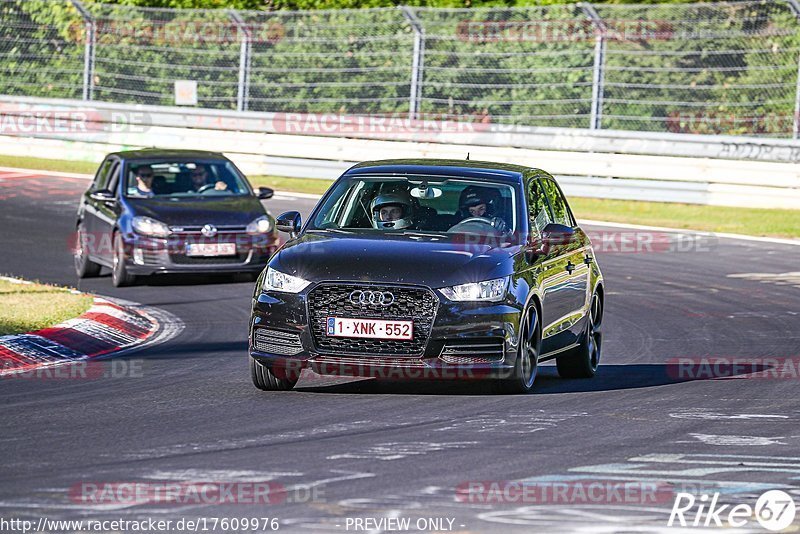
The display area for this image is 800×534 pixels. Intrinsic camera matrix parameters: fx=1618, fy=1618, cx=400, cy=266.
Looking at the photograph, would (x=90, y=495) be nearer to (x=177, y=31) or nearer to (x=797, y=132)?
(x=797, y=132)

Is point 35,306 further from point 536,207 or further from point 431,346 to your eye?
point 431,346

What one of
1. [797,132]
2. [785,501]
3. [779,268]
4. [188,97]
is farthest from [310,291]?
[188,97]

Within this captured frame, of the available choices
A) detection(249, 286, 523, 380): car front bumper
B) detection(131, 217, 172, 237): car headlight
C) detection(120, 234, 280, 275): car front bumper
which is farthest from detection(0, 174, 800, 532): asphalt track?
detection(131, 217, 172, 237): car headlight

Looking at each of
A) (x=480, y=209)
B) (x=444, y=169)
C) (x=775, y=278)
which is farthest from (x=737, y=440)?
(x=775, y=278)

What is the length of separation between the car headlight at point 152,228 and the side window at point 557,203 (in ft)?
21.7

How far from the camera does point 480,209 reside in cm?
1160

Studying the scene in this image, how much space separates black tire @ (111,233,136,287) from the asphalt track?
11.7ft

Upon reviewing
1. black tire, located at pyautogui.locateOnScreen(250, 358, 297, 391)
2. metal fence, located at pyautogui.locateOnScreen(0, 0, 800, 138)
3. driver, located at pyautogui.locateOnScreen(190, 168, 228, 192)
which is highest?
metal fence, located at pyautogui.locateOnScreen(0, 0, 800, 138)

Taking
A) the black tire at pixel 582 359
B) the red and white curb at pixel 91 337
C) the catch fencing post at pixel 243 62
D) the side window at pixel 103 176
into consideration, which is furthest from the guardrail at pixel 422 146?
the black tire at pixel 582 359

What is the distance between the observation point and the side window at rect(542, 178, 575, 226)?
12.6m

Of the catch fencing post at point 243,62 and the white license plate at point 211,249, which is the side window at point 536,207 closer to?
the white license plate at point 211,249

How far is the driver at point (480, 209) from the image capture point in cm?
1152

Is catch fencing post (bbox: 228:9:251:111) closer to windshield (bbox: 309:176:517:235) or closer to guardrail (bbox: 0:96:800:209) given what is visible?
guardrail (bbox: 0:96:800:209)

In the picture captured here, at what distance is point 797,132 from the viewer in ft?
87.7
